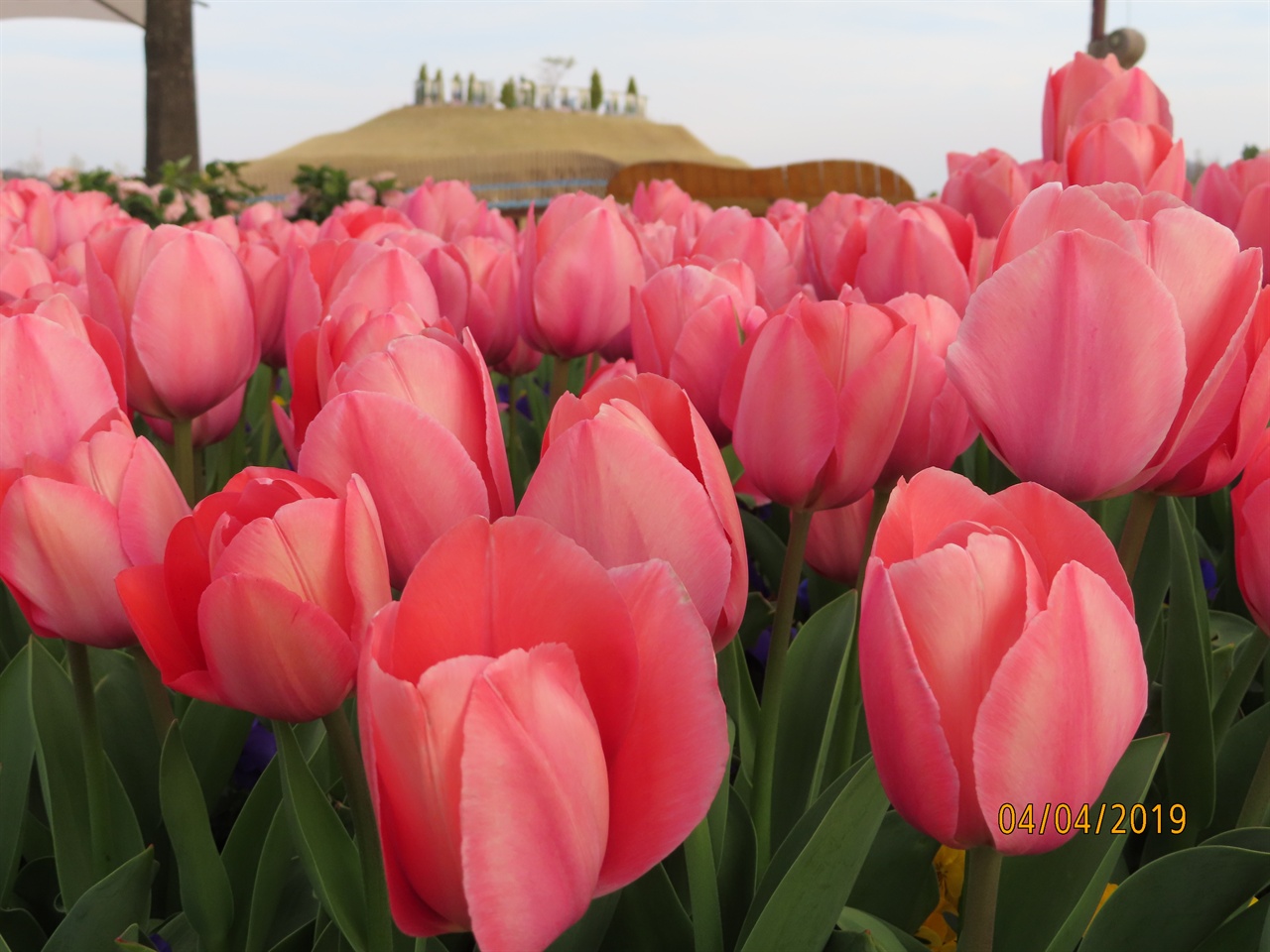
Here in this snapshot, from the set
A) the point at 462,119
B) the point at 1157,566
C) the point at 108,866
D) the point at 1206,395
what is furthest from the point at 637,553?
the point at 462,119

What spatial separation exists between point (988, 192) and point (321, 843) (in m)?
1.30

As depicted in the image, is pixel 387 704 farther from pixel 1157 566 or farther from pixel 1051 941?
pixel 1157 566

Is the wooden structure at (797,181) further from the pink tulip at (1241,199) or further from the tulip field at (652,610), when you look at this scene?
the tulip field at (652,610)

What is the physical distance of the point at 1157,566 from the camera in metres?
1.07

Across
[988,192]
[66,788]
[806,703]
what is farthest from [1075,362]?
[988,192]

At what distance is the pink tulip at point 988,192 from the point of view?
155 cm

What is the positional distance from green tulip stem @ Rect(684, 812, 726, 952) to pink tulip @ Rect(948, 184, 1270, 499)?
30 centimetres

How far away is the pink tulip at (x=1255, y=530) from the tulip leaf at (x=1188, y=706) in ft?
0.73

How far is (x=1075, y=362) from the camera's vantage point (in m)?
0.62

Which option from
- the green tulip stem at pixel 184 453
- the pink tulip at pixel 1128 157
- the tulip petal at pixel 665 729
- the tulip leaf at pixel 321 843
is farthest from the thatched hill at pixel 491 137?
the tulip petal at pixel 665 729

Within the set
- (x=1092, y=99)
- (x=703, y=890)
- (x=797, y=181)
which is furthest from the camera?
(x=797, y=181)

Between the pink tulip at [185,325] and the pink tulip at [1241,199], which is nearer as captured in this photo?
the pink tulip at [185,325]

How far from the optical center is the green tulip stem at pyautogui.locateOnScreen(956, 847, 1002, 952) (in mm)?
516

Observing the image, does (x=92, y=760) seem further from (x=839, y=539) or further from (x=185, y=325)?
(x=839, y=539)
